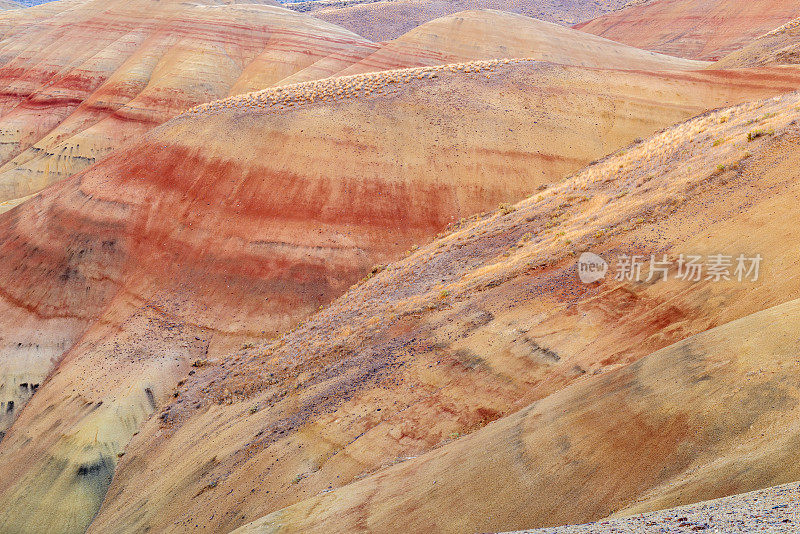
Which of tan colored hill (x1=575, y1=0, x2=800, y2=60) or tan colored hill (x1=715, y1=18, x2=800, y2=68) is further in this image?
tan colored hill (x1=575, y1=0, x2=800, y2=60)

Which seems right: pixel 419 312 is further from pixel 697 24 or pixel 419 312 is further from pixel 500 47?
pixel 697 24

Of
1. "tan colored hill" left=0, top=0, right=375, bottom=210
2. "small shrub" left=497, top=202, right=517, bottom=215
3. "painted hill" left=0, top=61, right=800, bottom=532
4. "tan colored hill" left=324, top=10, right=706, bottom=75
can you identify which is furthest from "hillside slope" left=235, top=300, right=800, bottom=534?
"tan colored hill" left=0, top=0, right=375, bottom=210

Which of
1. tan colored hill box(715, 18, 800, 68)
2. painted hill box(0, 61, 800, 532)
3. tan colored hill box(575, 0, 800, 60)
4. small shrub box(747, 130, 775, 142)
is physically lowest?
painted hill box(0, 61, 800, 532)

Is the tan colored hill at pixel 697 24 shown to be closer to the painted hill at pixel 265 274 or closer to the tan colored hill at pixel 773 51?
the tan colored hill at pixel 773 51

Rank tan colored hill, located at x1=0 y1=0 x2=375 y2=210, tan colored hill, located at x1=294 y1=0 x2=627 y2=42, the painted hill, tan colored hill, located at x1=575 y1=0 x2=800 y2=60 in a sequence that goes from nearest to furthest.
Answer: the painted hill → tan colored hill, located at x1=0 y1=0 x2=375 y2=210 → tan colored hill, located at x1=575 y1=0 x2=800 y2=60 → tan colored hill, located at x1=294 y1=0 x2=627 y2=42

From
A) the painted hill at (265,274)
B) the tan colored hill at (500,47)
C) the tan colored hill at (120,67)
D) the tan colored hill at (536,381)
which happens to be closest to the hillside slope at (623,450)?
the tan colored hill at (536,381)
